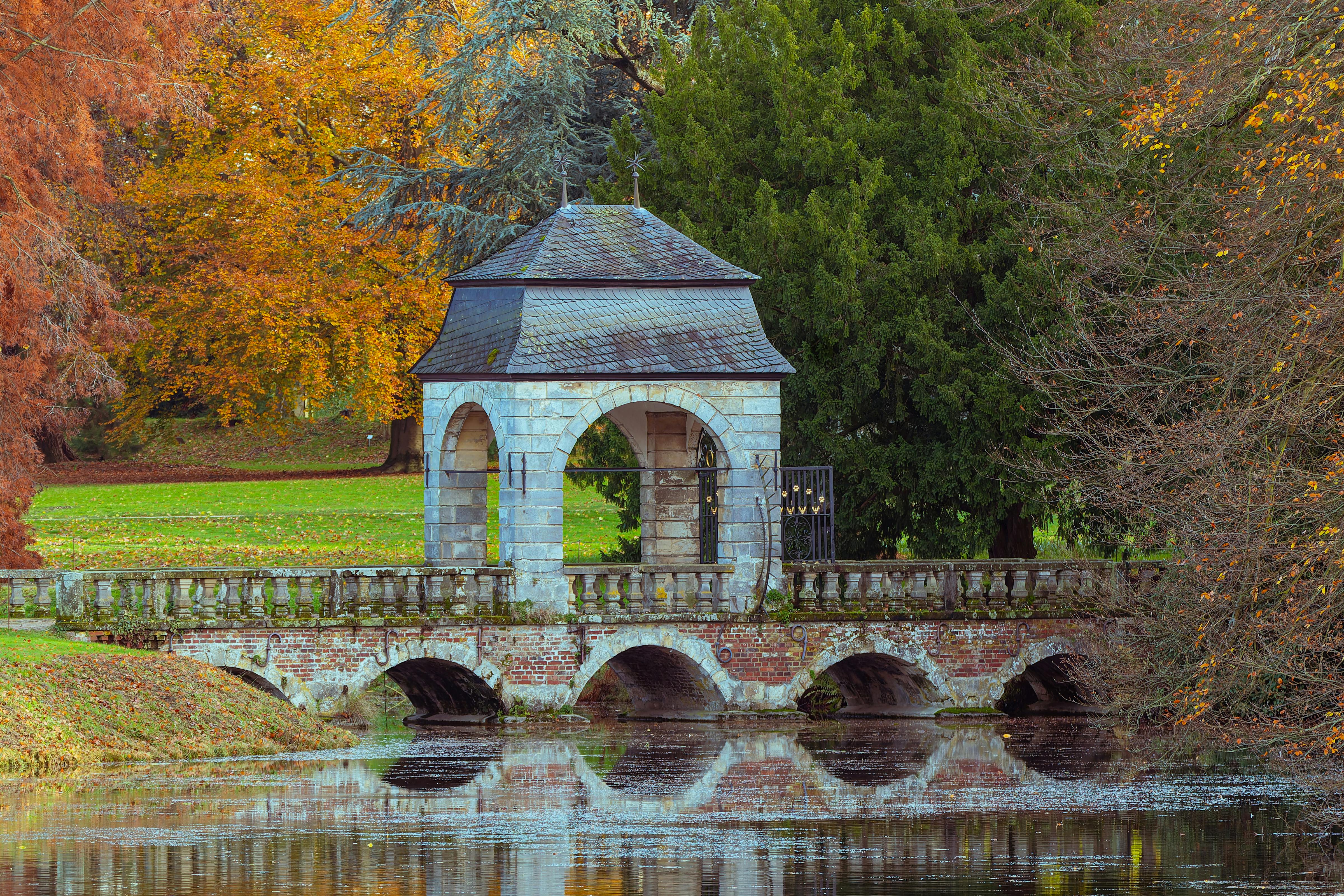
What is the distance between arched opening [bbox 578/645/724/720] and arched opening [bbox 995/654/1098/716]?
385cm

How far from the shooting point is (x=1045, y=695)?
25.9m

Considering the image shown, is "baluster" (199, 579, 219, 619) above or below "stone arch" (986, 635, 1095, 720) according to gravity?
above

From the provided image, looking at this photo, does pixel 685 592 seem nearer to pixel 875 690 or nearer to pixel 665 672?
pixel 665 672

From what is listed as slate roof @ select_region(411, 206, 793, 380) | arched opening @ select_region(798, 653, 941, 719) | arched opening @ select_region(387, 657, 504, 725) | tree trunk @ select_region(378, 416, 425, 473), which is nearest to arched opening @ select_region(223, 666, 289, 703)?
arched opening @ select_region(387, 657, 504, 725)

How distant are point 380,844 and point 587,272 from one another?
1033 centimetres

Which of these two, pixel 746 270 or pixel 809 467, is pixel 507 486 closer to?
pixel 809 467

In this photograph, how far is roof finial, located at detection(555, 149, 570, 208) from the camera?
24.5m

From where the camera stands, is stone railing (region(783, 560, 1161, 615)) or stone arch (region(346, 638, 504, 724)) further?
stone railing (region(783, 560, 1161, 615))

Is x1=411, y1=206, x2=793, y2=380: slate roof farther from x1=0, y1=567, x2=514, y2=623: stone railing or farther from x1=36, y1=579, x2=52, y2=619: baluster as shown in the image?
x1=36, y1=579, x2=52, y2=619: baluster

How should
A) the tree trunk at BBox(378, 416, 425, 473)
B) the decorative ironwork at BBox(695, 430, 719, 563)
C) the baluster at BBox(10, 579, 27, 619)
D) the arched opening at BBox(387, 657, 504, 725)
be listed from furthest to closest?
the tree trunk at BBox(378, 416, 425, 473) → the decorative ironwork at BBox(695, 430, 719, 563) → the arched opening at BBox(387, 657, 504, 725) → the baluster at BBox(10, 579, 27, 619)

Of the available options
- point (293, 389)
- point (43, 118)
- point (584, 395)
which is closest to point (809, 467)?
point (584, 395)

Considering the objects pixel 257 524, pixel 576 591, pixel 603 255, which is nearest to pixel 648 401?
pixel 603 255

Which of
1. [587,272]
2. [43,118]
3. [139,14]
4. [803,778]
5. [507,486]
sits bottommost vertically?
[803,778]

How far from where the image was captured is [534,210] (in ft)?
103
